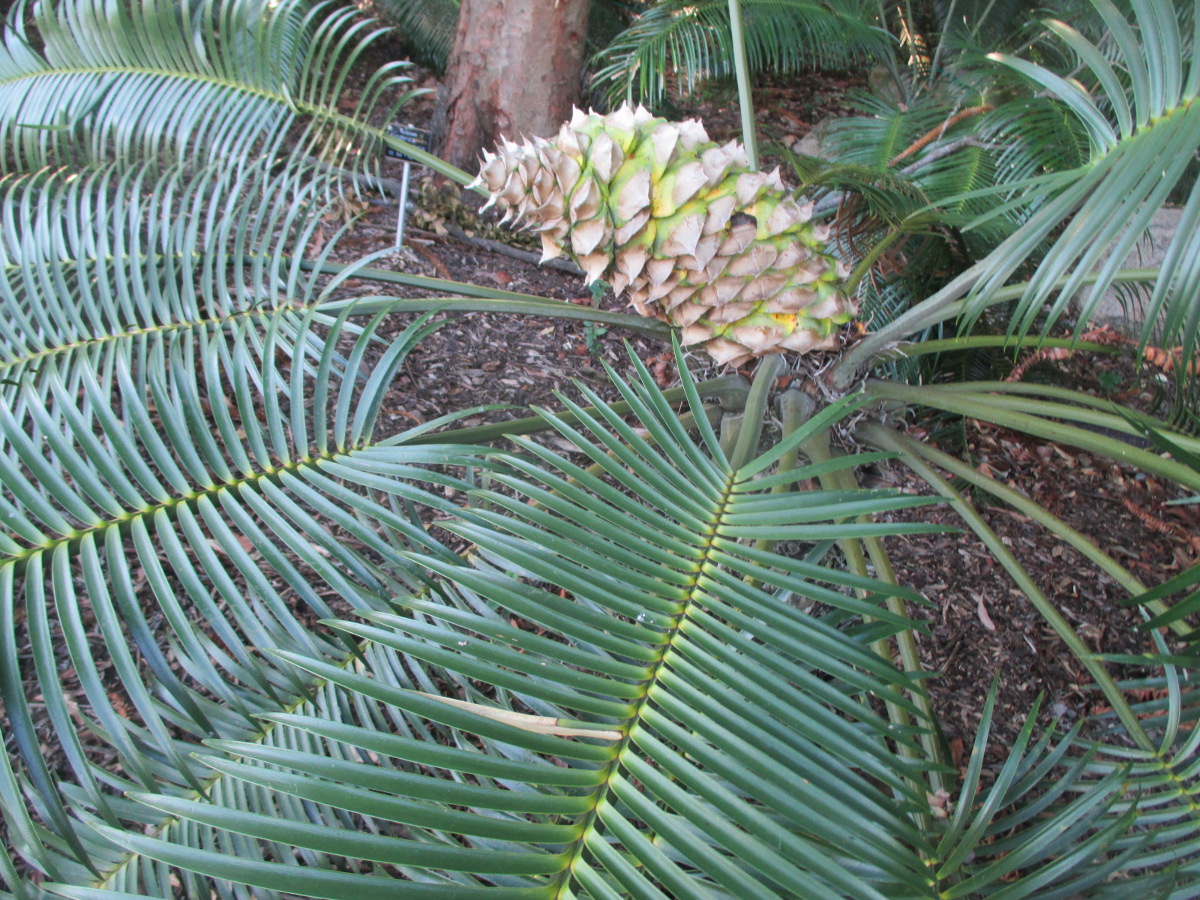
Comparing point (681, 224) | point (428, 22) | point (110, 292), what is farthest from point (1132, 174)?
point (428, 22)

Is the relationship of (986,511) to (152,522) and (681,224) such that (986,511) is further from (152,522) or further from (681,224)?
(152,522)

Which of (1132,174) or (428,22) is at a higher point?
(428,22)

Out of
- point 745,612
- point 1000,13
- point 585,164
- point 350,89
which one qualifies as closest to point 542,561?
point 745,612

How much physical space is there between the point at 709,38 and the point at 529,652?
199 cm

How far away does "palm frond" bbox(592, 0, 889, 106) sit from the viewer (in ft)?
6.67

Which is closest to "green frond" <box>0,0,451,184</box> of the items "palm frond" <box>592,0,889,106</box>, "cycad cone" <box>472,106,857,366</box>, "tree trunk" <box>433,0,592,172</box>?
"cycad cone" <box>472,106,857,366</box>

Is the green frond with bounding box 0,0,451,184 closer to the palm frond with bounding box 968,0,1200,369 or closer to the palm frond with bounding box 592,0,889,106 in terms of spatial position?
the palm frond with bounding box 592,0,889,106

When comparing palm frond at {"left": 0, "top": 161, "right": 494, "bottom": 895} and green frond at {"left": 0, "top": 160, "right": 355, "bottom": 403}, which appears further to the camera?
green frond at {"left": 0, "top": 160, "right": 355, "bottom": 403}

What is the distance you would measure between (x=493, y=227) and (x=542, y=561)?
1620 millimetres

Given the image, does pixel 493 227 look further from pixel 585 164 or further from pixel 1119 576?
pixel 1119 576

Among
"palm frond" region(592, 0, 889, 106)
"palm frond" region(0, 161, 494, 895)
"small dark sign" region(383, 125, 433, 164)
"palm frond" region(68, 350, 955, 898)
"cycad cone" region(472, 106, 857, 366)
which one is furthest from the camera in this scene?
"palm frond" region(592, 0, 889, 106)

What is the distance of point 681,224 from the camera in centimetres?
101

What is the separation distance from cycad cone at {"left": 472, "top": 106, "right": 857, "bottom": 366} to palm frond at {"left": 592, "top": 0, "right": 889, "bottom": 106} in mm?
876

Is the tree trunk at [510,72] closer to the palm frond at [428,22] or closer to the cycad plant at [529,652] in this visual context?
the palm frond at [428,22]
